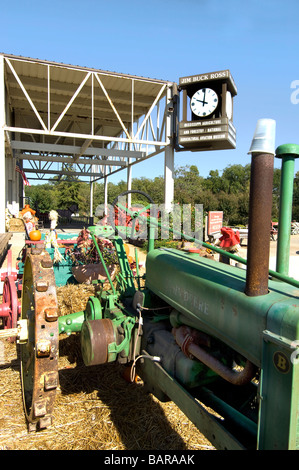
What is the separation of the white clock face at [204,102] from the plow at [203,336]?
33.6 feet

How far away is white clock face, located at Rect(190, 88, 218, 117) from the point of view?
11945mm

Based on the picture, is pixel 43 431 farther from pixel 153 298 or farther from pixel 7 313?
pixel 7 313

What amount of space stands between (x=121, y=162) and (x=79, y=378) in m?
16.2

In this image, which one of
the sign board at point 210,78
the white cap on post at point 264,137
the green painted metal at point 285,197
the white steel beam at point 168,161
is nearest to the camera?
the white cap on post at point 264,137

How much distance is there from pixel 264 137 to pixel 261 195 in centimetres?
24

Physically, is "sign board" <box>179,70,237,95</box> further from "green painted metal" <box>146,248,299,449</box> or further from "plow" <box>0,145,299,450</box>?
"green painted metal" <box>146,248,299,449</box>

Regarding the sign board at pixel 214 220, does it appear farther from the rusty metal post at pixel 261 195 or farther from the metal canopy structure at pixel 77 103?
the rusty metal post at pixel 261 195

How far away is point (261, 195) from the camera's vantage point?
1.45 metres

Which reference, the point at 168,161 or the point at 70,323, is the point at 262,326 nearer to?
the point at 70,323

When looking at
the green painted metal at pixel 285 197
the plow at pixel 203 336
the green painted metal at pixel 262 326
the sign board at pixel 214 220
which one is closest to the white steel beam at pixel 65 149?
the sign board at pixel 214 220

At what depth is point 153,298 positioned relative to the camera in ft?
8.95

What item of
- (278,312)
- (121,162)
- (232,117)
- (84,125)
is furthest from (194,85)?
(278,312)

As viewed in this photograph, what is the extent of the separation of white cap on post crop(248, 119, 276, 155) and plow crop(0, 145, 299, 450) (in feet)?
0.16

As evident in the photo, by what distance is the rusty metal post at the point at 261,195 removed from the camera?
142cm
